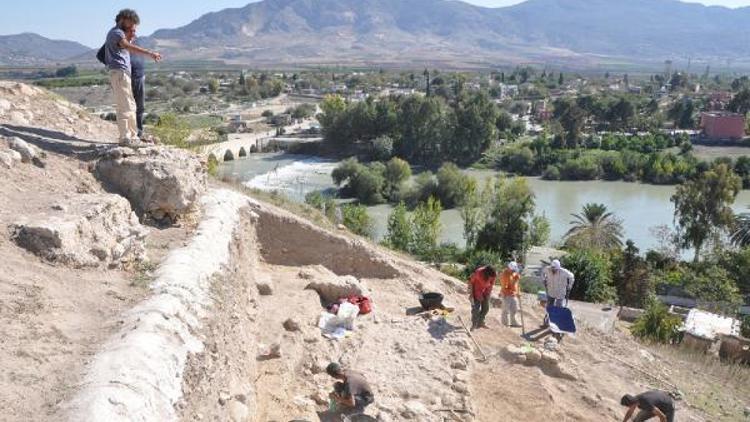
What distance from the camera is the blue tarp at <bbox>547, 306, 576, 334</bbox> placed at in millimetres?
9891

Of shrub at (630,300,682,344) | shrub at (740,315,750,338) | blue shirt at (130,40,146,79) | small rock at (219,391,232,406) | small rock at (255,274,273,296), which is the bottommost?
shrub at (740,315,750,338)

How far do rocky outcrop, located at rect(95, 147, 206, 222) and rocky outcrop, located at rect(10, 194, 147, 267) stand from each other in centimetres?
91

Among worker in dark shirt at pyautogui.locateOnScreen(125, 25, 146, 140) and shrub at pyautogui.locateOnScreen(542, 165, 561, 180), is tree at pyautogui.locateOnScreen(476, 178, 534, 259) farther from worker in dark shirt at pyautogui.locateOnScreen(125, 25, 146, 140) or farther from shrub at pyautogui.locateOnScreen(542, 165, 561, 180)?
worker in dark shirt at pyautogui.locateOnScreen(125, 25, 146, 140)

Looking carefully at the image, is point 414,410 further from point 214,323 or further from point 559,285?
point 559,285

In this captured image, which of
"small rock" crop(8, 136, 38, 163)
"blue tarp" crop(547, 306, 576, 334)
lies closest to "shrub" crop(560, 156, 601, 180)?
"blue tarp" crop(547, 306, 576, 334)

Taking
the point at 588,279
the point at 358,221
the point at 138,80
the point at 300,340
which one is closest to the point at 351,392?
the point at 300,340

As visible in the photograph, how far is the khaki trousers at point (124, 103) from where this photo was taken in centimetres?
846

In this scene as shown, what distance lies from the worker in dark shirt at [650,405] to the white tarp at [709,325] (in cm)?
978

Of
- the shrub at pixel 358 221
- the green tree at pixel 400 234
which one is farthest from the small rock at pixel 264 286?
the shrub at pixel 358 221

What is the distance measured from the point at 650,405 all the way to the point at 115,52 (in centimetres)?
748

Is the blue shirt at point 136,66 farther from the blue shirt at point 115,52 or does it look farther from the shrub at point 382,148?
the shrub at point 382,148

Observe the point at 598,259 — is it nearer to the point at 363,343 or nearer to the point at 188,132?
the point at 188,132

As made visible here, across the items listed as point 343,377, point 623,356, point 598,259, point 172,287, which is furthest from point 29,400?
point 598,259

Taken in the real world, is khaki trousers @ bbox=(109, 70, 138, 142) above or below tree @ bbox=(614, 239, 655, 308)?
above
